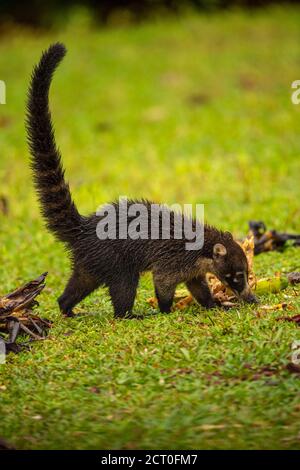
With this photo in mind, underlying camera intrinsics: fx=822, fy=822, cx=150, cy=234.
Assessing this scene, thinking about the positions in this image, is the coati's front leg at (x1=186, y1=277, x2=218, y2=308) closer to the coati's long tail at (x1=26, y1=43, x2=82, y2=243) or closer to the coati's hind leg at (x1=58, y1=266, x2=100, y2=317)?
the coati's hind leg at (x1=58, y1=266, x2=100, y2=317)

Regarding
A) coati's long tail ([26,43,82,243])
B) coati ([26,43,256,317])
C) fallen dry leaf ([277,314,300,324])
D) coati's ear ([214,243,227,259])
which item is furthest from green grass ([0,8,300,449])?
coati's long tail ([26,43,82,243])

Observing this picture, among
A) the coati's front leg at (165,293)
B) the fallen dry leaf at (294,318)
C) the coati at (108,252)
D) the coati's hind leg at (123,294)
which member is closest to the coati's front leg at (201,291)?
the coati at (108,252)

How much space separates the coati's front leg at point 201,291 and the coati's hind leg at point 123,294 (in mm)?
503

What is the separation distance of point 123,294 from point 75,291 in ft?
1.61

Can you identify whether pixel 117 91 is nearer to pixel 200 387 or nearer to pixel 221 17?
pixel 221 17

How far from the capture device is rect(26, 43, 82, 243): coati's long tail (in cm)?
633

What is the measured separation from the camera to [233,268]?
257 inches

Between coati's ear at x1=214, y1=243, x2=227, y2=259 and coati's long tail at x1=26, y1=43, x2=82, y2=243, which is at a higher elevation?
coati's long tail at x1=26, y1=43, x2=82, y2=243

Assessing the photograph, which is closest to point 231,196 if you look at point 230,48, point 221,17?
point 230,48

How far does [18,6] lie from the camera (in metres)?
20.6

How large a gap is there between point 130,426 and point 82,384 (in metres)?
0.64

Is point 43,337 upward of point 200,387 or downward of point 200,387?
upward

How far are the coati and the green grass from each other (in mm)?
229

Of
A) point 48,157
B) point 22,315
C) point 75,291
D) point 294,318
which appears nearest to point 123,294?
point 75,291
